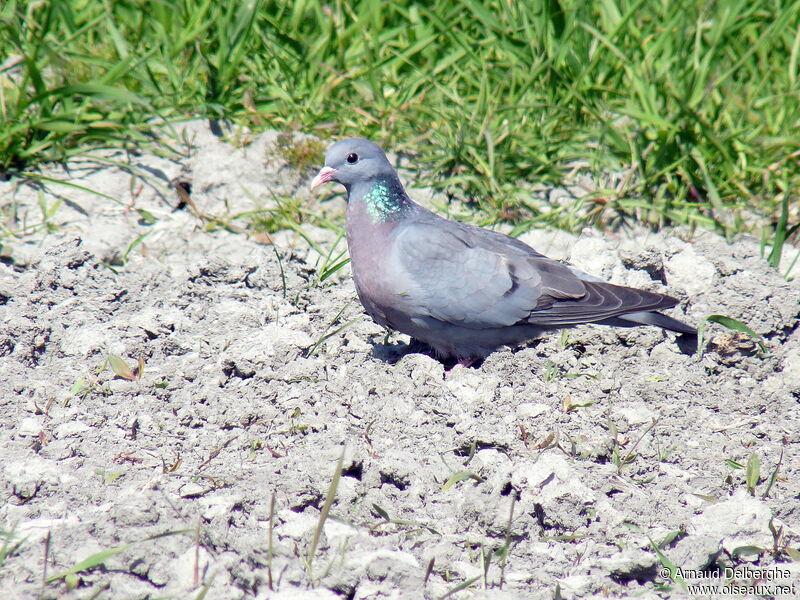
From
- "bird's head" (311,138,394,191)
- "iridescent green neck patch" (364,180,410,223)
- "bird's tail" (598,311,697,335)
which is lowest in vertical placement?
"bird's tail" (598,311,697,335)

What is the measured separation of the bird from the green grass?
87cm

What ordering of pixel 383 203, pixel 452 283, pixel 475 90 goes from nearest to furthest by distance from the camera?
1. pixel 452 283
2. pixel 383 203
3. pixel 475 90

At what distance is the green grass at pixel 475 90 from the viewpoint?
4605 millimetres

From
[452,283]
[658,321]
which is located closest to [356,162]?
[452,283]

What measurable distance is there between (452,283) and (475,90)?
201 cm

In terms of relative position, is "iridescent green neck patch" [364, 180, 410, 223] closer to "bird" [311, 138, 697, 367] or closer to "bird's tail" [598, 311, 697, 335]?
"bird" [311, 138, 697, 367]

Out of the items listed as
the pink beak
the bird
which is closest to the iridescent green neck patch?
the bird

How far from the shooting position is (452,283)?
3.55 metres

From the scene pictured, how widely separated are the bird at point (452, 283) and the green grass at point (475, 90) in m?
0.87

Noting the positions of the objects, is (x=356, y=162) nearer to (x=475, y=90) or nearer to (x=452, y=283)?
(x=452, y=283)

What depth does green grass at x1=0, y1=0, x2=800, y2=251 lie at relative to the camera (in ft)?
15.1

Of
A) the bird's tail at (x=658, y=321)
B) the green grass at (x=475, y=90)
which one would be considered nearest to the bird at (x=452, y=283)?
the bird's tail at (x=658, y=321)

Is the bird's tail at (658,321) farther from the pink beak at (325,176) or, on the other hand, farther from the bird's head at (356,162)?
the pink beak at (325,176)

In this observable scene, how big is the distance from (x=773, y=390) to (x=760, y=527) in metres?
0.87
